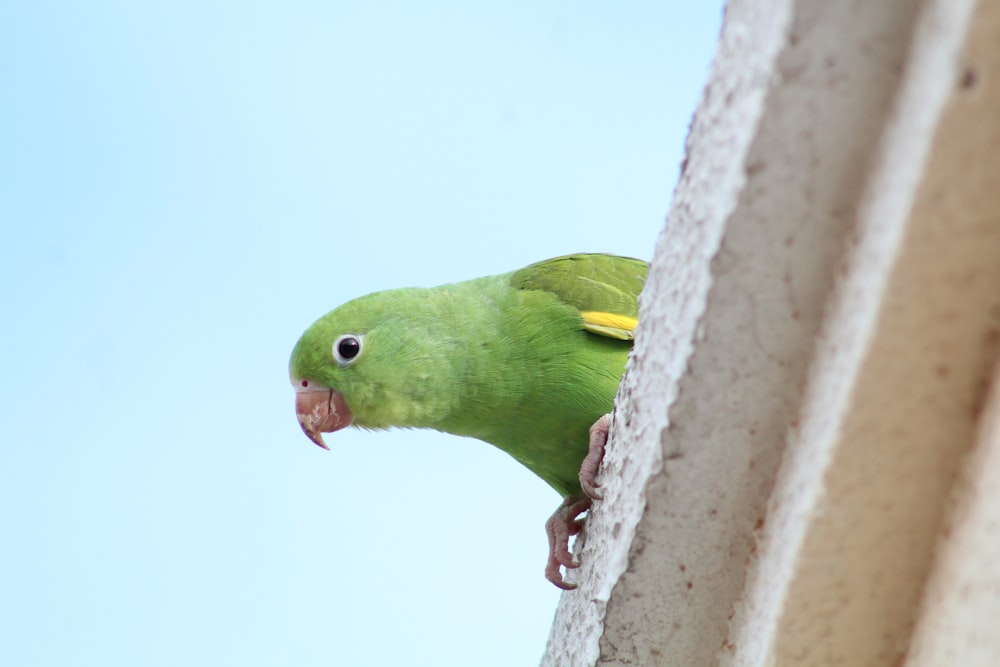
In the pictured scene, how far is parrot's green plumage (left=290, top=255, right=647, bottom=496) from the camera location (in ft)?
9.73

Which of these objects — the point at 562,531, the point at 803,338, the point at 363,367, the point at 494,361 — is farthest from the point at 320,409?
the point at 803,338

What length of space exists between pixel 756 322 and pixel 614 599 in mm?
532

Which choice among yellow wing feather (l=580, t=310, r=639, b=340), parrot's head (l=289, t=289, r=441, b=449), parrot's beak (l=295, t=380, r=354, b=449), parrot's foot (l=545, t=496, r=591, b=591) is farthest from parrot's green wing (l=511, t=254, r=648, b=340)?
parrot's beak (l=295, t=380, r=354, b=449)

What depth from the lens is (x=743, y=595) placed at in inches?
53.5

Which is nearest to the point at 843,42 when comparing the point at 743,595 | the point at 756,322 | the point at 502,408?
the point at 756,322

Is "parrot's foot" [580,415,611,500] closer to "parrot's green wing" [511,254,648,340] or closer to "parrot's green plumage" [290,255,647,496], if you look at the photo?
"parrot's green plumage" [290,255,647,496]

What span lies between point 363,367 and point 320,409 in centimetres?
22

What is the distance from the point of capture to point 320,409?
10.5ft

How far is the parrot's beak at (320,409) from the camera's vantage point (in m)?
3.20

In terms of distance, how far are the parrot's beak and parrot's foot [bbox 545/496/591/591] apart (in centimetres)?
80

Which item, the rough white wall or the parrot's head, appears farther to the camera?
the parrot's head

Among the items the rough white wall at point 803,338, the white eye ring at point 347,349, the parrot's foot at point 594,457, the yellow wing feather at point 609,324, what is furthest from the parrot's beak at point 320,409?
the rough white wall at point 803,338

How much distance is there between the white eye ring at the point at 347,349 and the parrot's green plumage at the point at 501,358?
0.03 ft

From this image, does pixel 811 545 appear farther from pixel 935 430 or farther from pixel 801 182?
pixel 801 182
